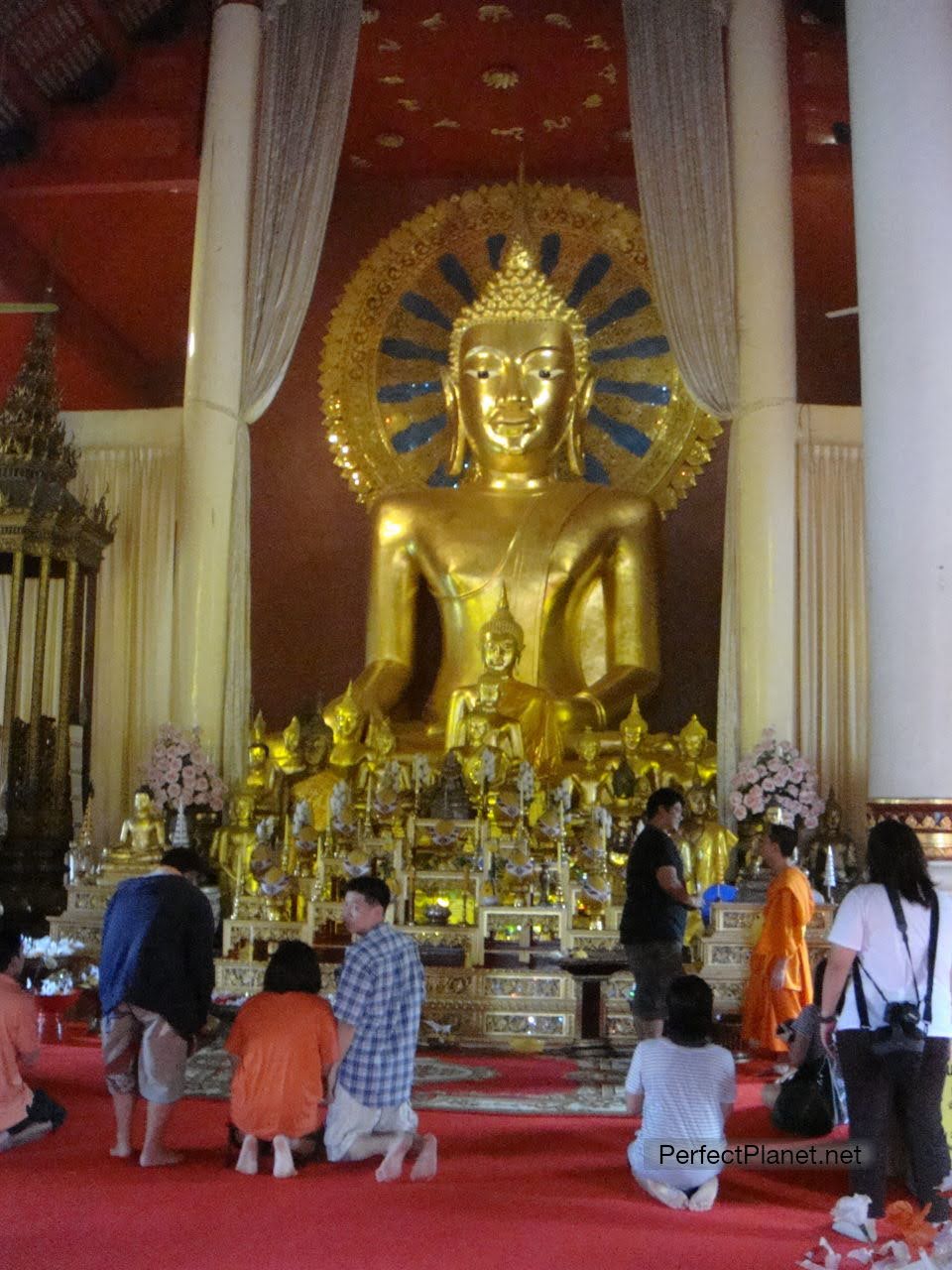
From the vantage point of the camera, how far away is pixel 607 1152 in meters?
3.95

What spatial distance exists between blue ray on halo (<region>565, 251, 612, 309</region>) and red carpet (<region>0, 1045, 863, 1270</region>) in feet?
23.3

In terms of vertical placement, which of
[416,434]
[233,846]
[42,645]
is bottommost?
[233,846]

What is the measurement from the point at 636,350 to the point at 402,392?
63.6 inches

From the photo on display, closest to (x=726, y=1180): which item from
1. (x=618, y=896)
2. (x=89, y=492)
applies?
A: (x=618, y=896)

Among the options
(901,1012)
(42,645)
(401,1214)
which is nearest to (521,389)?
(42,645)

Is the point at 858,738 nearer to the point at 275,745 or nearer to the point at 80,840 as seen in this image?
the point at 275,745

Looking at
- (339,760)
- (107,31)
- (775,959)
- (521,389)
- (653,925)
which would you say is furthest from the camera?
(521,389)

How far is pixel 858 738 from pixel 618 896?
6.44 ft

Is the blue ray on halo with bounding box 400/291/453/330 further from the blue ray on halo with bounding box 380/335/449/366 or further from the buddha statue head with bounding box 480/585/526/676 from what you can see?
the buddha statue head with bounding box 480/585/526/676

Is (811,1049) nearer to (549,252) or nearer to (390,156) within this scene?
(549,252)

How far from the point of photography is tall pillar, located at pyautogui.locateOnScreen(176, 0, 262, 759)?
7.82 meters

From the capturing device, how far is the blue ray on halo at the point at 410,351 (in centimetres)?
1012

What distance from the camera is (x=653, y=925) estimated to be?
470 cm

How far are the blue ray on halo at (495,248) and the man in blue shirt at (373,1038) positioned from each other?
7.34 metres
